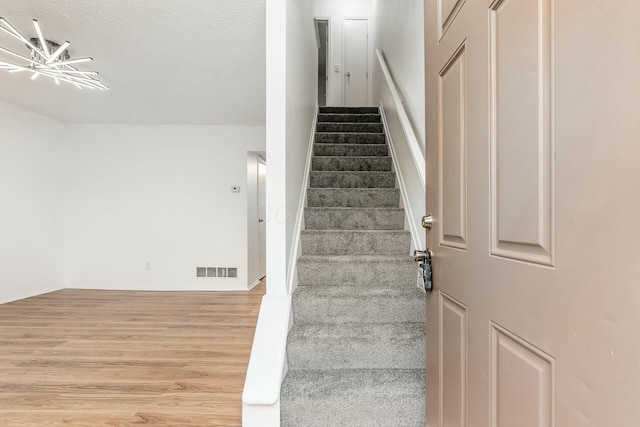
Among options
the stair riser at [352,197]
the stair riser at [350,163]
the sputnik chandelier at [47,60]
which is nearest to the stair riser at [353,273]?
the stair riser at [352,197]

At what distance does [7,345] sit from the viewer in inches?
95.0

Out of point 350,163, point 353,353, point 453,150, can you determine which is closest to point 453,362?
point 453,150

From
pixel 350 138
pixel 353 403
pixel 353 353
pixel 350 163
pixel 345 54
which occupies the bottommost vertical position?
pixel 353 403

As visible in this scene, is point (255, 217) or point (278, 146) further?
point (255, 217)

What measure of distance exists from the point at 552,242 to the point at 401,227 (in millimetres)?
1864

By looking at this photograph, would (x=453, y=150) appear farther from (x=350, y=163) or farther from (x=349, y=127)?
(x=349, y=127)

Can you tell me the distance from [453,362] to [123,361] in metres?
2.30

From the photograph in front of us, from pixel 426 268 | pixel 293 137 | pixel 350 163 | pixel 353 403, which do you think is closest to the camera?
pixel 426 268

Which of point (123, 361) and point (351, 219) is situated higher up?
point (351, 219)

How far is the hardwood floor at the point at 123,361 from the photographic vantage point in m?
1.58

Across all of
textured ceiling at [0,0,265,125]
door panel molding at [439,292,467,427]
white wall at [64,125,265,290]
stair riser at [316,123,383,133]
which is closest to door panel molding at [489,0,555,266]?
door panel molding at [439,292,467,427]

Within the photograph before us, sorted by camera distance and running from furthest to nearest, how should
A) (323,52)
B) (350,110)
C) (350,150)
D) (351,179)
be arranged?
(323,52), (350,110), (350,150), (351,179)

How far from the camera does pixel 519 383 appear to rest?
1.84 ft

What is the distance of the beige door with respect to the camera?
375mm
